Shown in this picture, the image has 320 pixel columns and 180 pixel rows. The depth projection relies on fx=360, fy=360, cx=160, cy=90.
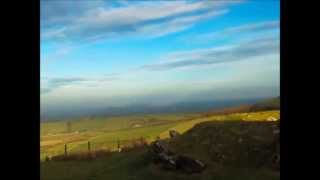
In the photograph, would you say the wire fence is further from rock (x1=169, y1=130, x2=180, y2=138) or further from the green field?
rock (x1=169, y1=130, x2=180, y2=138)

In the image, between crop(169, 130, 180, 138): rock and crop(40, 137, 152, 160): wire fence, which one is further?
crop(169, 130, 180, 138): rock

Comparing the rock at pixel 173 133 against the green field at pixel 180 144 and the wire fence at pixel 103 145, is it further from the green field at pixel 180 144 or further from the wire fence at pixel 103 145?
the wire fence at pixel 103 145

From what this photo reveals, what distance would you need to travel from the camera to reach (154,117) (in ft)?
7.32

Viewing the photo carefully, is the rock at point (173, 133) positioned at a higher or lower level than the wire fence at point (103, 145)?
higher

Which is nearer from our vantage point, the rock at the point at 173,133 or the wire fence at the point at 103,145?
the wire fence at the point at 103,145

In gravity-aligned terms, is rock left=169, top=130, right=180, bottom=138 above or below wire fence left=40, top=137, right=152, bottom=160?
above

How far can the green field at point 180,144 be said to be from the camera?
7.32ft

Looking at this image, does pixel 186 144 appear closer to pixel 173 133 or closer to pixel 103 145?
pixel 173 133

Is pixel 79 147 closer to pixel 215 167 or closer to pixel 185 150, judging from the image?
pixel 185 150

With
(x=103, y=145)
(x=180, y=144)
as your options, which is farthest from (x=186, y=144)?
(x=103, y=145)

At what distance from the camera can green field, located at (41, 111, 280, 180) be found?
2230 millimetres

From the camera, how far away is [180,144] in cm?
232
